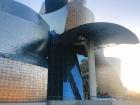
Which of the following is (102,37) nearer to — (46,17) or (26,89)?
(26,89)

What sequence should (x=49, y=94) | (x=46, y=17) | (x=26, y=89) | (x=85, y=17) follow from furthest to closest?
(x=85, y=17), (x=46, y=17), (x=49, y=94), (x=26, y=89)

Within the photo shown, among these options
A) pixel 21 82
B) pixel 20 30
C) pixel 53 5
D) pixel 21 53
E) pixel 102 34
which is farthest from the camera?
pixel 53 5

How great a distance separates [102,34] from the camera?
1222 inches

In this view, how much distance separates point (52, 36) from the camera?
111 ft

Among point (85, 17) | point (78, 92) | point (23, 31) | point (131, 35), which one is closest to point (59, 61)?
point (78, 92)

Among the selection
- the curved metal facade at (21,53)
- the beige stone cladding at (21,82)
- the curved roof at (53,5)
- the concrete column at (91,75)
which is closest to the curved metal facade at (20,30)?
the curved metal facade at (21,53)

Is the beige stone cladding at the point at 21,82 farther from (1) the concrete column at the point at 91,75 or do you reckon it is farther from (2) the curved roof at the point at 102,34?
(1) the concrete column at the point at 91,75

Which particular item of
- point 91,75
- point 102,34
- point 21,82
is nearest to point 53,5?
point 102,34

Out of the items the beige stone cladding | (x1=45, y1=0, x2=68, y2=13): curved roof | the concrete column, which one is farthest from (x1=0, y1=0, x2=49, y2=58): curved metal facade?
(x1=45, y1=0, x2=68, y2=13): curved roof

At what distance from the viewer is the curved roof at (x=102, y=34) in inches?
1113

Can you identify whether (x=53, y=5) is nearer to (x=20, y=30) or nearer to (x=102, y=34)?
(x=102, y=34)

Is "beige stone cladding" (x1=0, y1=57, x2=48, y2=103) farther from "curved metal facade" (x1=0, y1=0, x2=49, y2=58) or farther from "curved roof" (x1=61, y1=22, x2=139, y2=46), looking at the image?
"curved roof" (x1=61, y1=22, x2=139, y2=46)

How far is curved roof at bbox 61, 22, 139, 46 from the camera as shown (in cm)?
2827

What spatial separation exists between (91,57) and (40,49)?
24.1 ft
